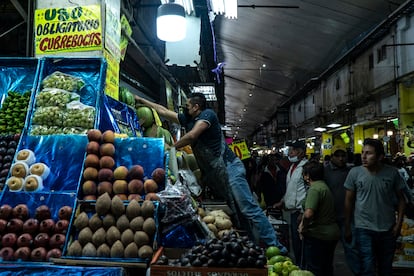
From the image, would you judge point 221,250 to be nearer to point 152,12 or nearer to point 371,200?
point 371,200

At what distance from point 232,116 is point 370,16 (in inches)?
1285

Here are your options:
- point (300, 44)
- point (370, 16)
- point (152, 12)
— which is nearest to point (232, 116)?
point (300, 44)

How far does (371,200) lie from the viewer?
14.8 ft

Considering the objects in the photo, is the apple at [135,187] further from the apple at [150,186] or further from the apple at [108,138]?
the apple at [108,138]

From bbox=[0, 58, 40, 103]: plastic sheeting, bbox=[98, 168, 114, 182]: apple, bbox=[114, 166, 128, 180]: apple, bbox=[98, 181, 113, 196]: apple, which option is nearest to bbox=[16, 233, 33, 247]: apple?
bbox=[98, 181, 113, 196]: apple

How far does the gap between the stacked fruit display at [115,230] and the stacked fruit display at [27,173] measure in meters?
0.72

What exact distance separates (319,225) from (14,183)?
3434 mm

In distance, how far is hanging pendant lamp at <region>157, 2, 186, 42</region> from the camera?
5.26 metres

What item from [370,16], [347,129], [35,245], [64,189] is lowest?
[35,245]

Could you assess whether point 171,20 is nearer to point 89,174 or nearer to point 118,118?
point 118,118

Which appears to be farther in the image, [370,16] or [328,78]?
[328,78]

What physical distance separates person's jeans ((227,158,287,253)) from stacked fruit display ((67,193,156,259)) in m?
1.75

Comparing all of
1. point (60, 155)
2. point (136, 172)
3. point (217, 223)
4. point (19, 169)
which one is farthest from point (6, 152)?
point (217, 223)

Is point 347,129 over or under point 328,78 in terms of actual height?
under
